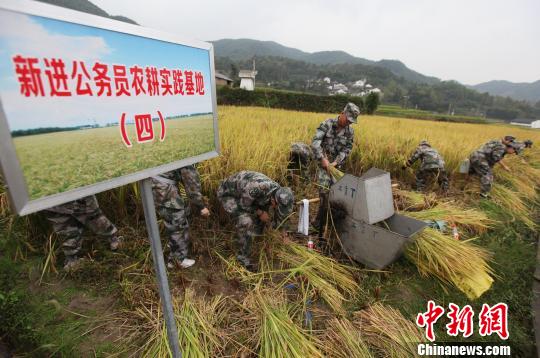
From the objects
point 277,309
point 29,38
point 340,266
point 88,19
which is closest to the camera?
point 29,38

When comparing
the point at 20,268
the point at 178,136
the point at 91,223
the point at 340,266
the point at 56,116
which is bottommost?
the point at 340,266

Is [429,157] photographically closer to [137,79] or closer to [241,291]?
[241,291]

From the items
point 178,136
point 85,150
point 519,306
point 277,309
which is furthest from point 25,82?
point 519,306

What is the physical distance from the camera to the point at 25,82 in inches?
29.9

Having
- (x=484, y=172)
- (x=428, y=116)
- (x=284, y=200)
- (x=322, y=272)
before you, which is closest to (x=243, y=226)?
(x=284, y=200)

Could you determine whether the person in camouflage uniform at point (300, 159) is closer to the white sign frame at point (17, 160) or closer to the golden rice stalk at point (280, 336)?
the golden rice stalk at point (280, 336)

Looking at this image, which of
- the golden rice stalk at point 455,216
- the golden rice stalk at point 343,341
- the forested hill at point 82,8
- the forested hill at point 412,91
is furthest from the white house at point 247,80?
the golden rice stalk at point 343,341

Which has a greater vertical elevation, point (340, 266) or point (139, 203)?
point (139, 203)

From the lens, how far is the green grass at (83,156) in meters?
0.80

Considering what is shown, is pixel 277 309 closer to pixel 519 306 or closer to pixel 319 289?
pixel 319 289

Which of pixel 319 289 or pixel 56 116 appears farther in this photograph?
pixel 319 289

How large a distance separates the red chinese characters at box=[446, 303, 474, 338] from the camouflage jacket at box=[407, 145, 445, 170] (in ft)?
8.72

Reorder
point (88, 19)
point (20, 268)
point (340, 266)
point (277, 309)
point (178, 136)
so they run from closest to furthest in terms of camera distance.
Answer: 1. point (88, 19)
2. point (178, 136)
3. point (277, 309)
4. point (20, 268)
5. point (340, 266)

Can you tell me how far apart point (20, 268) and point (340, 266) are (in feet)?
9.71
